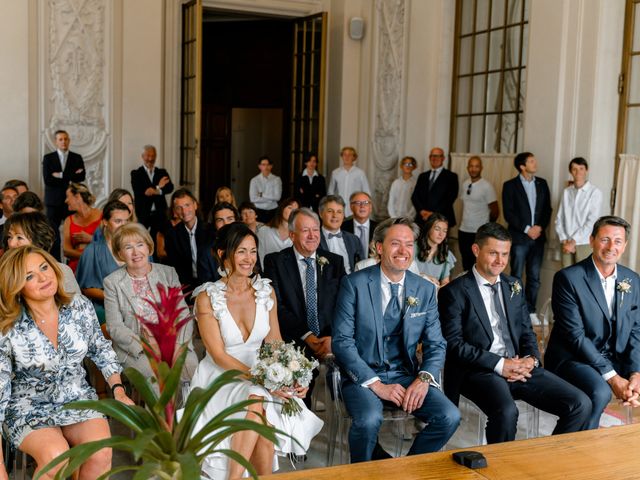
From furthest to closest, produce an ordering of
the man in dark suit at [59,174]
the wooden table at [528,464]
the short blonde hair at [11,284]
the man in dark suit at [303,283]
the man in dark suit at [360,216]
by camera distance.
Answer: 1. the man in dark suit at [59,174]
2. the man in dark suit at [360,216]
3. the man in dark suit at [303,283]
4. the short blonde hair at [11,284]
5. the wooden table at [528,464]

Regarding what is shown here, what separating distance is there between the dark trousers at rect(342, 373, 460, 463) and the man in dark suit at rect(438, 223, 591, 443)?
A: 0.98 ft

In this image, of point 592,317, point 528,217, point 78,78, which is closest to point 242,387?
point 592,317

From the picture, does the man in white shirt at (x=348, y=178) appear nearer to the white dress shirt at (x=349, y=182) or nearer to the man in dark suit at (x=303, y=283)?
the white dress shirt at (x=349, y=182)

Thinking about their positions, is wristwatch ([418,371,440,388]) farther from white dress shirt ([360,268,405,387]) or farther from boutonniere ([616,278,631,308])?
boutonniere ([616,278,631,308])

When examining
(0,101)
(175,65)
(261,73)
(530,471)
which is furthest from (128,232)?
(261,73)

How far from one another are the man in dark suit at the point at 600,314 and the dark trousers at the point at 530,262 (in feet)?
13.0

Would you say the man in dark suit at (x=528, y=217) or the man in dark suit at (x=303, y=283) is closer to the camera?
the man in dark suit at (x=303, y=283)

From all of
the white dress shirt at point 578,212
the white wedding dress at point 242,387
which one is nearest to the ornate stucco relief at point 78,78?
the white dress shirt at point 578,212

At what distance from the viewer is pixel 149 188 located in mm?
10516

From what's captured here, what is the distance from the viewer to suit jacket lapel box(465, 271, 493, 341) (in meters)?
4.38

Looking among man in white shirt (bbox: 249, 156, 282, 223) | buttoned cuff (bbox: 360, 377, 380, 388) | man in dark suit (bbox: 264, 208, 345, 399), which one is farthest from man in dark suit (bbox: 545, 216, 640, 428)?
man in white shirt (bbox: 249, 156, 282, 223)

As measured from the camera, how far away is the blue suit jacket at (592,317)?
457 centimetres

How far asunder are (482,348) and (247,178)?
1250 cm

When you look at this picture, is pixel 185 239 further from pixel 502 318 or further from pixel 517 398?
pixel 517 398
